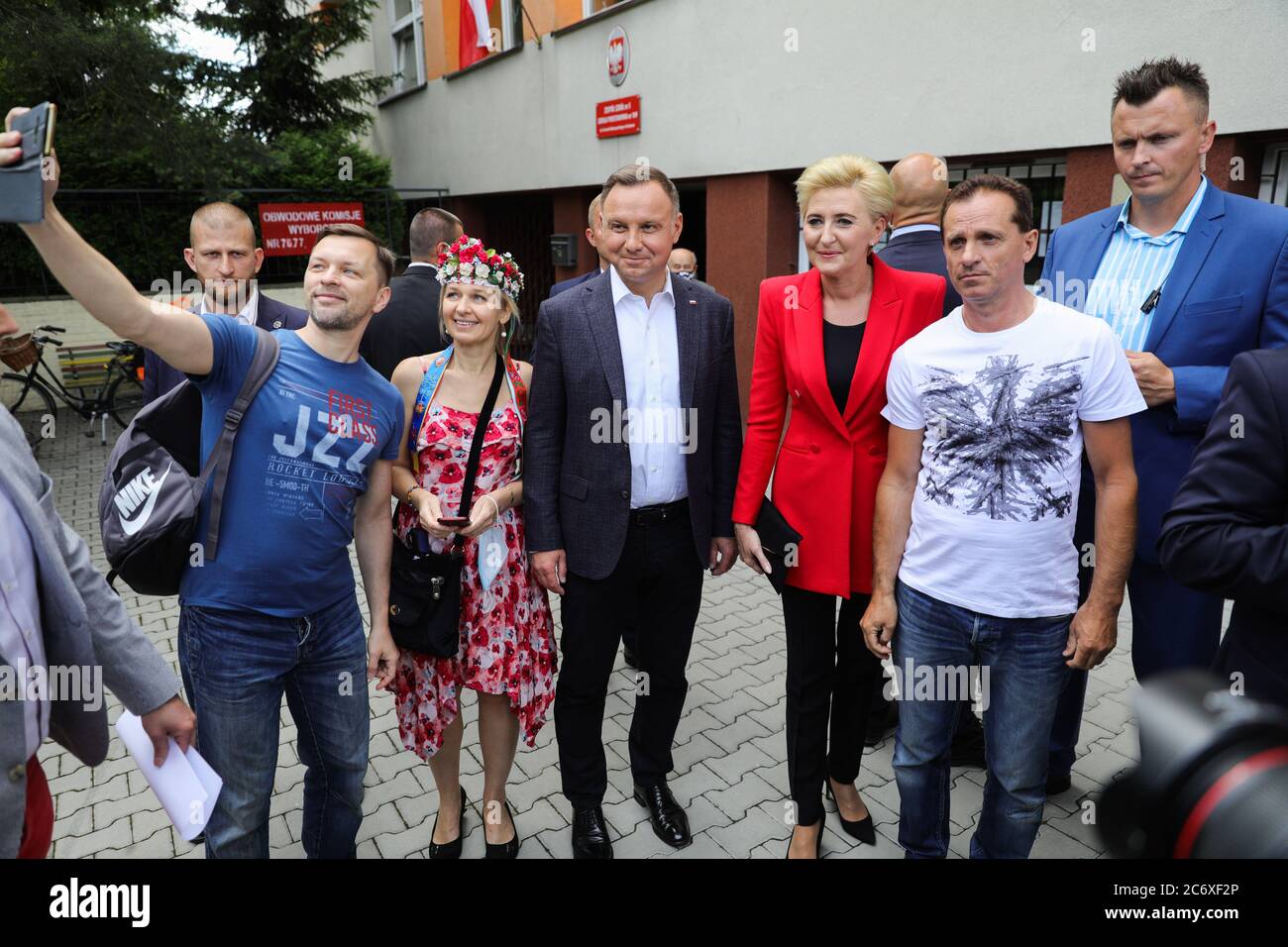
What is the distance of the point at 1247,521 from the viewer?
163 cm

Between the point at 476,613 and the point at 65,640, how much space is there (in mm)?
1328

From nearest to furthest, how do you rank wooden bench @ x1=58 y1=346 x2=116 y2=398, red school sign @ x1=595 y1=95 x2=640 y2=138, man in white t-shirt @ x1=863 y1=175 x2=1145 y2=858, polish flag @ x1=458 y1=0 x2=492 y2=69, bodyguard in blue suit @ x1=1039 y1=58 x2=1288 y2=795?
1. man in white t-shirt @ x1=863 y1=175 x2=1145 y2=858
2. bodyguard in blue suit @ x1=1039 y1=58 x2=1288 y2=795
3. red school sign @ x1=595 y1=95 x2=640 y2=138
4. wooden bench @ x1=58 y1=346 x2=116 y2=398
5. polish flag @ x1=458 y1=0 x2=492 y2=69

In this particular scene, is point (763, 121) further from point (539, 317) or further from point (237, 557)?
point (237, 557)

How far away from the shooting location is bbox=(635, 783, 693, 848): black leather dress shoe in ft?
9.93

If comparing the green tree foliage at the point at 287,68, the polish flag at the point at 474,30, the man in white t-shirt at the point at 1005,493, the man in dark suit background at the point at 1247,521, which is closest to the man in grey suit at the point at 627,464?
the man in white t-shirt at the point at 1005,493

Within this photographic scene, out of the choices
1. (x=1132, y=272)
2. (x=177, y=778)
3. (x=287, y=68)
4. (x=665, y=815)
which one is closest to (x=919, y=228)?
(x=1132, y=272)

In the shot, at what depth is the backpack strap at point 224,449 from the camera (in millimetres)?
2115

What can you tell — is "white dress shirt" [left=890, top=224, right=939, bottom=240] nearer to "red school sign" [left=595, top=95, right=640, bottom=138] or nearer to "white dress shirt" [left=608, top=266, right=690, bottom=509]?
"white dress shirt" [left=608, top=266, right=690, bottom=509]

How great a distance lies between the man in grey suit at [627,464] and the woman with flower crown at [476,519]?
0.34 feet

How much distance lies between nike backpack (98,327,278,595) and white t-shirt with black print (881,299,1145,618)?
1.90m

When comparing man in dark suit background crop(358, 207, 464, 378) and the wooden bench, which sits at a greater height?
man in dark suit background crop(358, 207, 464, 378)

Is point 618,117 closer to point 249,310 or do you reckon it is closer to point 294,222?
point 294,222

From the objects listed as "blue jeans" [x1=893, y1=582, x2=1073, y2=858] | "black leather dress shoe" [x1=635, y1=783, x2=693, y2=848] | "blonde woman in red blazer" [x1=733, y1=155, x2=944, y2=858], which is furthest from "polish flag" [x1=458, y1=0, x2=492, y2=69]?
"blue jeans" [x1=893, y1=582, x2=1073, y2=858]

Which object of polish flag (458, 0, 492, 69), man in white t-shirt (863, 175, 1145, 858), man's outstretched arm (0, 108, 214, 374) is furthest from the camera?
polish flag (458, 0, 492, 69)
